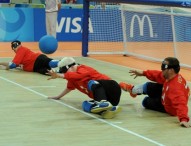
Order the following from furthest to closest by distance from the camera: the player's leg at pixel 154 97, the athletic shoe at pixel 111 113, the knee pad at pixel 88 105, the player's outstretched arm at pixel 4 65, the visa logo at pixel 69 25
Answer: the visa logo at pixel 69 25, the player's outstretched arm at pixel 4 65, the player's leg at pixel 154 97, the knee pad at pixel 88 105, the athletic shoe at pixel 111 113

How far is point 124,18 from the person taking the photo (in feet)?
53.5

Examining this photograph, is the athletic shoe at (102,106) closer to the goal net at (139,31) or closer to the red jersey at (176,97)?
the red jersey at (176,97)

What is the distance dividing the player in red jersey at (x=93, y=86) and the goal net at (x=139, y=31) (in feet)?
20.0

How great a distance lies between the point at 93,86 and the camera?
7910mm

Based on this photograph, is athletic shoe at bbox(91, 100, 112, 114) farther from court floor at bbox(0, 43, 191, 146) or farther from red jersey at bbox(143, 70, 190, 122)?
red jersey at bbox(143, 70, 190, 122)

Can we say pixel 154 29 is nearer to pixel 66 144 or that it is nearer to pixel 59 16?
pixel 59 16

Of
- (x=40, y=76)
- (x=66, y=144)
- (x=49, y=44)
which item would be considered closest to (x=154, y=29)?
(x=49, y=44)

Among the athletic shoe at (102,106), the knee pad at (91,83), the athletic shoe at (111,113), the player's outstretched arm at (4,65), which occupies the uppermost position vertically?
the knee pad at (91,83)

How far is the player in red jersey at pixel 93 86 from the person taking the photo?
7.71 m

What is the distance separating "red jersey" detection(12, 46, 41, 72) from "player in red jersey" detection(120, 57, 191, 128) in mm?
3976

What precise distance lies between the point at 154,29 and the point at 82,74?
7842 mm

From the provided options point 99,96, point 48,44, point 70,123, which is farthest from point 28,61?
point 70,123

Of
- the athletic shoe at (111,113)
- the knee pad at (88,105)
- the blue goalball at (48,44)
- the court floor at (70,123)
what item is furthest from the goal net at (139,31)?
the athletic shoe at (111,113)

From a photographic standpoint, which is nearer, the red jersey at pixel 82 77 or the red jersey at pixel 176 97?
the red jersey at pixel 176 97
